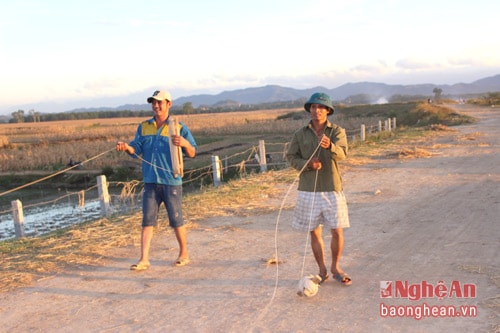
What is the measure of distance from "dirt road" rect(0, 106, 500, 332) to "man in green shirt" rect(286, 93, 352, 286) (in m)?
0.64

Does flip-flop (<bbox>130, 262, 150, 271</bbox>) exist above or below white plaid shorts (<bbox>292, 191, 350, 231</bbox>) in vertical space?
below

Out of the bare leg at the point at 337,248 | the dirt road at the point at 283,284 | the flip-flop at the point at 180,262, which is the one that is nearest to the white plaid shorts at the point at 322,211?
the bare leg at the point at 337,248

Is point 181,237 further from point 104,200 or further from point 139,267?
point 104,200

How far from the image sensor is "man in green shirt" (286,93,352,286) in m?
4.55

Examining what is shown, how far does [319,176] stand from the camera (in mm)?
A: 4652

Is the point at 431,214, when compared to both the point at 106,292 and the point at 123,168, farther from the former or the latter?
the point at 123,168

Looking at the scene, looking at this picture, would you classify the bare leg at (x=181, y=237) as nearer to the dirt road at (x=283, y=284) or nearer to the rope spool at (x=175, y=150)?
the dirt road at (x=283, y=284)

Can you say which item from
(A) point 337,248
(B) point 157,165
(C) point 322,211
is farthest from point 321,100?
(B) point 157,165

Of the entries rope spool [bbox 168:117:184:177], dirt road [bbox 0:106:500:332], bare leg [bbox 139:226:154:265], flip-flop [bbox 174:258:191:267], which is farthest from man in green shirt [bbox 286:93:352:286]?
bare leg [bbox 139:226:154:265]

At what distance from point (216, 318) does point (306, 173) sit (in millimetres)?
1587

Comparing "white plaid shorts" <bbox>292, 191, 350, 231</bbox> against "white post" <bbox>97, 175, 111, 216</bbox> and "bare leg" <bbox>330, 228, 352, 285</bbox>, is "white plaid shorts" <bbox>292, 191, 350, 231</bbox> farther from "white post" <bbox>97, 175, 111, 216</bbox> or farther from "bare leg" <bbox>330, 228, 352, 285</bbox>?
"white post" <bbox>97, 175, 111, 216</bbox>

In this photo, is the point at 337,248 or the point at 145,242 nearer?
the point at 337,248

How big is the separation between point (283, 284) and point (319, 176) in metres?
1.18

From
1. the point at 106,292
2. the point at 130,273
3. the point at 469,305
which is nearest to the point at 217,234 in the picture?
the point at 130,273
